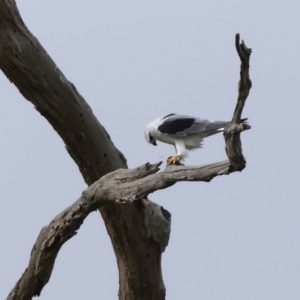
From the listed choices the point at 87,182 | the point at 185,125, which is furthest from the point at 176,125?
the point at 87,182

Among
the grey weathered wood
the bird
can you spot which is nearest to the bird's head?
the bird

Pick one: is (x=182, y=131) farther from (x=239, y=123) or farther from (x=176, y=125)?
(x=239, y=123)

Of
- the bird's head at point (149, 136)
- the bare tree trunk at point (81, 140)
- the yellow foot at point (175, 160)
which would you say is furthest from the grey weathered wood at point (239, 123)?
the bare tree trunk at point (81, 140)

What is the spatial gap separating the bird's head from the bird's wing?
0.42 ft

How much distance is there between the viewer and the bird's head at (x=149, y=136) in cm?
441

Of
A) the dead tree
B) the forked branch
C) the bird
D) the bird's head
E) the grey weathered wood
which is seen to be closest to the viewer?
the grey weathered wood

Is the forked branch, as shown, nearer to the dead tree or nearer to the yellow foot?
the dead tree

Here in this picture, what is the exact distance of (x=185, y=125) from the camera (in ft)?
13.6

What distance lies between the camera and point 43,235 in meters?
4.31

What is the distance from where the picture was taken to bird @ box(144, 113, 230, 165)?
4066mm

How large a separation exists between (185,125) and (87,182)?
0.96 metres

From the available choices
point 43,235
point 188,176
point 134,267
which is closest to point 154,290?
point 134,267

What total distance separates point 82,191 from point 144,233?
2.49ft

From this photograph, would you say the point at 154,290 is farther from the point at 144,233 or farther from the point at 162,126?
the point at 162,126
